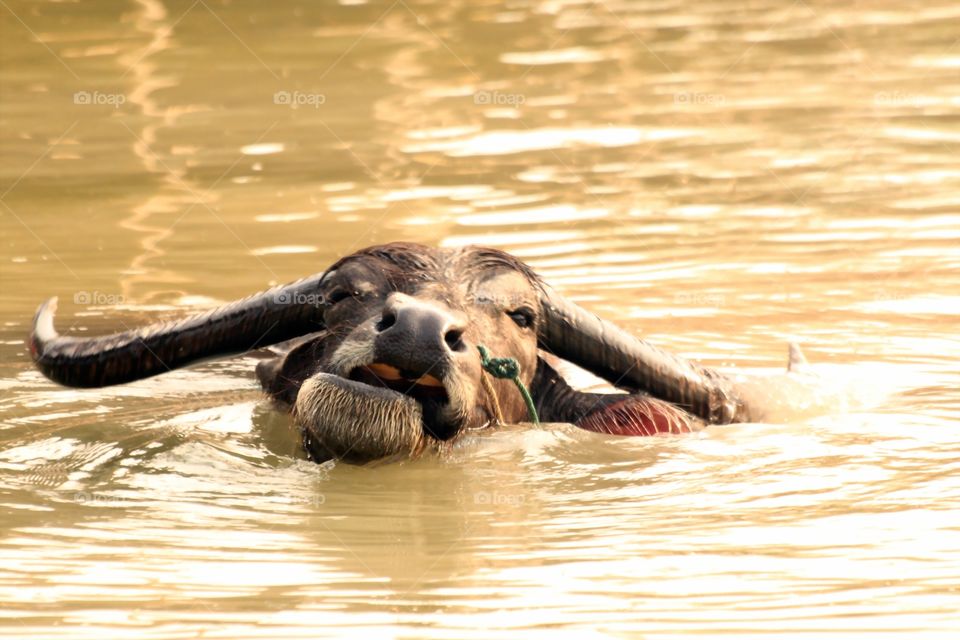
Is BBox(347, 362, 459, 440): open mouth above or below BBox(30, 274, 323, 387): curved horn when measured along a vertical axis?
below

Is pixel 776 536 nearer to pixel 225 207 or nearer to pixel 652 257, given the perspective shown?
pixel 652 257

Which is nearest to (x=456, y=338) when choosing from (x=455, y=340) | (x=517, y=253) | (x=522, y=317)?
(x=455, y=340)

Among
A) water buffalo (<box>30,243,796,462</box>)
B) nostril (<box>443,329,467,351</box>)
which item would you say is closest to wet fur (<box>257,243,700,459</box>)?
water buffalo (<box>30,243,796,462</box>)

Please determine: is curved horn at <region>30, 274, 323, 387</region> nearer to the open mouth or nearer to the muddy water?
the muddy water

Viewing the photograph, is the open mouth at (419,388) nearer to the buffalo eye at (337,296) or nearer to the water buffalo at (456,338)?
the water buffalo at (456,338)

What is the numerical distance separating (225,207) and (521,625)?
7.62 meters

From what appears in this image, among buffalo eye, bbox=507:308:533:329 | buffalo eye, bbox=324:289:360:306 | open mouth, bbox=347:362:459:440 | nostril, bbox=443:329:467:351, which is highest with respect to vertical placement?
buffalo eye, bbox=324:289:360:306

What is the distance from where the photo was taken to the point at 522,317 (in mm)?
6895

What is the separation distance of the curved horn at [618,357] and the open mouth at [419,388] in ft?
3.03

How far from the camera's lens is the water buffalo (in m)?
6.55

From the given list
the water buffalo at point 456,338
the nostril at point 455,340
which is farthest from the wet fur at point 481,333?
the nostril at point 455,340

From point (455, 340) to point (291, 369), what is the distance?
1304 mm

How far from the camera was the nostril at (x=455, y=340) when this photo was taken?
6092mm

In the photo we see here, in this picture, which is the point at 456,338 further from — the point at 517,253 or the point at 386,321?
the point at 517,253
